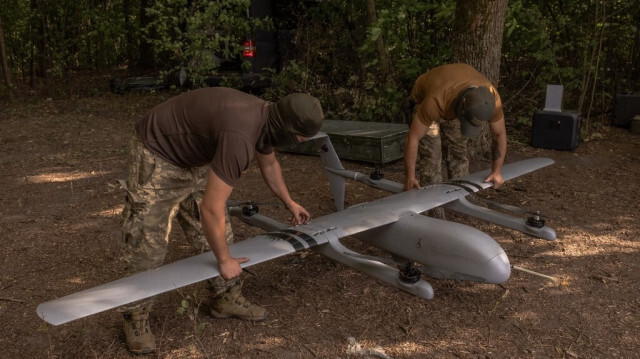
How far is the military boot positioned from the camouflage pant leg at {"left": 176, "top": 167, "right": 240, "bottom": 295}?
5 cm

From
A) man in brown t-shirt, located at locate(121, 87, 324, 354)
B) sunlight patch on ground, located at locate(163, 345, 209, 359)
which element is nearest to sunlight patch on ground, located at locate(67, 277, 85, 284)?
man in brown t-shirt, located at locate(121, 87, 324, 354)

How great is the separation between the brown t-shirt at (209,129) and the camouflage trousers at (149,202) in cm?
9

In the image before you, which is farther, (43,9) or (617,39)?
(43,9)

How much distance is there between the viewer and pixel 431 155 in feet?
19.4

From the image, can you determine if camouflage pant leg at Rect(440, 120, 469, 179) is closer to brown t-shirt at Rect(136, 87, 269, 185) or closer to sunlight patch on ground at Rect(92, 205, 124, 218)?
brown t-shirt at Rect(136, 87, 269, 185)

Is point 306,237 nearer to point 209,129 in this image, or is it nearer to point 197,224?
point 197,224

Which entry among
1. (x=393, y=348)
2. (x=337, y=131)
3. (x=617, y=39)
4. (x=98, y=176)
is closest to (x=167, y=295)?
(x=393, y=348)

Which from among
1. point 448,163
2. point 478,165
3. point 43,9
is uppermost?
point 43,9

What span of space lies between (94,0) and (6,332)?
1379 cm

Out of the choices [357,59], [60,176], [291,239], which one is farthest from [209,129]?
[357,59]

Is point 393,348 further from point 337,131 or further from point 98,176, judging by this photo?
point 98,176

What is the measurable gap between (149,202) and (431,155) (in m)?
3.23

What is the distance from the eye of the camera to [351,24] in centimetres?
1182

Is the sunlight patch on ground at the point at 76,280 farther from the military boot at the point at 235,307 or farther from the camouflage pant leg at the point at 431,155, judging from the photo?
the camouflage pant leg at the point at 431,155
